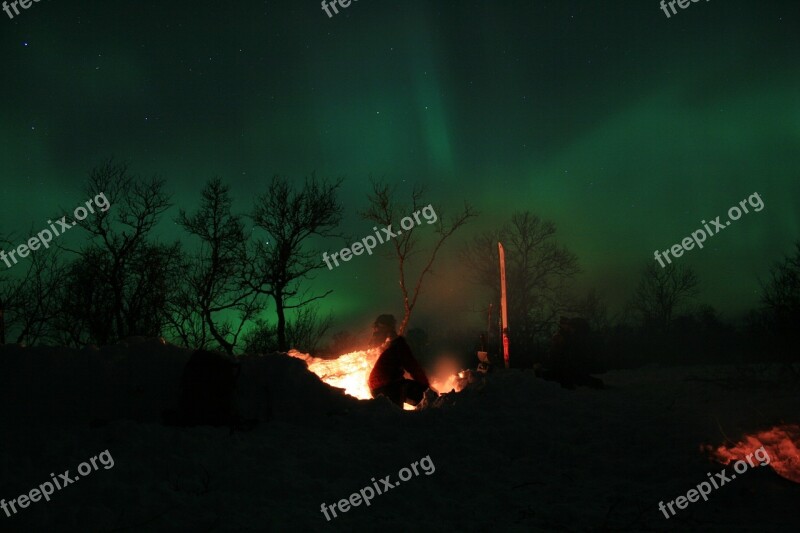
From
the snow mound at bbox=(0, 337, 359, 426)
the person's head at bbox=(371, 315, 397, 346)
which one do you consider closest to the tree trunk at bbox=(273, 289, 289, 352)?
the person's head at bbox=(371, 315, 397, 346)

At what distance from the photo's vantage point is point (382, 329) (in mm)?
14750

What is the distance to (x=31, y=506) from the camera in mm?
3967

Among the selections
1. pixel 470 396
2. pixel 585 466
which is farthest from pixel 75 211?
pixel 585 466

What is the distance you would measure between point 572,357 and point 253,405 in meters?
10.4

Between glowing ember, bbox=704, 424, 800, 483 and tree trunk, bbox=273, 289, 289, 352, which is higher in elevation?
tree trunk, bbox=273, 289, 289, 352

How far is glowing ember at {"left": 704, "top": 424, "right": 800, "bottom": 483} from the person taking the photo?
5.40 meters

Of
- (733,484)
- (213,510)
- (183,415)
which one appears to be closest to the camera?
(213,510)

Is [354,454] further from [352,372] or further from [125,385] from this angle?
[352,372]

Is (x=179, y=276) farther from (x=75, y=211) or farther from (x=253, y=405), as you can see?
(x=253, y=405)

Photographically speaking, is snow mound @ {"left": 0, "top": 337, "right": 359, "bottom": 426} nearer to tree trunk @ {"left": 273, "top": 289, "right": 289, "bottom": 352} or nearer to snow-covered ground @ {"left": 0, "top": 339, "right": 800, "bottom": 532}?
snow-covered ground @ {"left": 0, "top": 339, "right": 800, "bottom": 532}

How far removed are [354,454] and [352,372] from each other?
641 cm

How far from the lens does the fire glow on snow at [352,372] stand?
40.0 ft

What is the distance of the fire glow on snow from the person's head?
2.72 ft

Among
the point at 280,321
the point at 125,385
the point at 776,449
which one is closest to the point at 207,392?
the point at 125,385
